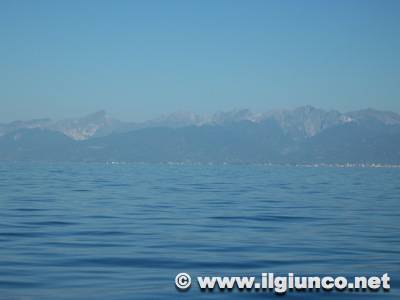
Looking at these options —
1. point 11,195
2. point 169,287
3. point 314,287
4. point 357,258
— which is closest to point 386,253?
point 357,258

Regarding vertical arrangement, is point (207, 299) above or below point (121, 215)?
below

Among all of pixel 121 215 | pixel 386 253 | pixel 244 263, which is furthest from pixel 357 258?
pixel 121 215

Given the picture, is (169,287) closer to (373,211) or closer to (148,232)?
(148,232)

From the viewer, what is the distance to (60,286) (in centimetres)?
1183

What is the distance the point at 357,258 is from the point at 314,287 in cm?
414

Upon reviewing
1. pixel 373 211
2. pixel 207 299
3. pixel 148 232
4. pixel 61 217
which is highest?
pixel 373 211

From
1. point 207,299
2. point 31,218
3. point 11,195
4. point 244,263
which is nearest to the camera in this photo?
point 207,299

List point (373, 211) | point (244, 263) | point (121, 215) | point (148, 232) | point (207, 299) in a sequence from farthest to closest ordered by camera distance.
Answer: point (373, 211) → point (121, 215) → point (148, 232) → point (244, 263) → point (207, 299)

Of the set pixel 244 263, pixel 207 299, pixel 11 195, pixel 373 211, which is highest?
pixel 11 195

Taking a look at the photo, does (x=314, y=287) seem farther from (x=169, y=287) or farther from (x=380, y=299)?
(x=169, y=287)

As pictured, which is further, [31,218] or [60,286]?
[31,218]

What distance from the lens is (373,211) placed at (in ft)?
97.5

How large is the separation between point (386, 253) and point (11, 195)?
2530 cm

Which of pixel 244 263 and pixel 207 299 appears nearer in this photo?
pixel 207 299
